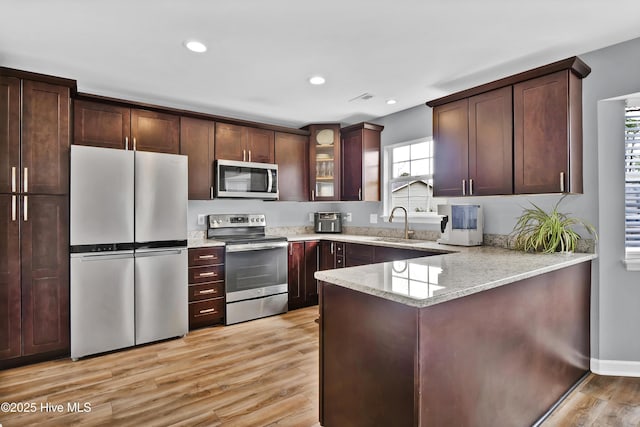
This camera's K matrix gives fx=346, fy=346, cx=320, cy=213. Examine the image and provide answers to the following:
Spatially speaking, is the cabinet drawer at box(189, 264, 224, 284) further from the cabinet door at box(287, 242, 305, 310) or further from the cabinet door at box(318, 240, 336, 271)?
the cabinet door at box(318, 240, 336, 271)

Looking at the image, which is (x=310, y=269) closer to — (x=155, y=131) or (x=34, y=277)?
(x=155, y=131)

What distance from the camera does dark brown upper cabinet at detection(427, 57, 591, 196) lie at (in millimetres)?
2480

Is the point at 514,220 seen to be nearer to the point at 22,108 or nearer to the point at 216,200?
the point at 216,200

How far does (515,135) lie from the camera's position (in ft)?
8.91

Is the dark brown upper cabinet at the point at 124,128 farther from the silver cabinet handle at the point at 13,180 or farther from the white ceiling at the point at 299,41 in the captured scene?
the silver cabinet handle at the point at 13,180

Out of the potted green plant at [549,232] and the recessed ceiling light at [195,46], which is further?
the potted green plant at [549,232]

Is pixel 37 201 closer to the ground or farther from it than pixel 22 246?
farther from it

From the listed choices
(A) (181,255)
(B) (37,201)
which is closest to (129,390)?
(A) (181,255)

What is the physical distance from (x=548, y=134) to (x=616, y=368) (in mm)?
1794

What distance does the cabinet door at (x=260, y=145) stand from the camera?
4.22 metres

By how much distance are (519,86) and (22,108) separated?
387 centimetres

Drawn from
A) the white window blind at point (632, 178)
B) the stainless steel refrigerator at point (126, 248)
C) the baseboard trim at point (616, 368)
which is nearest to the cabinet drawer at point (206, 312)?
the stainless steel refrigerator at point (126, 248)

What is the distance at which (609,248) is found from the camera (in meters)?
2.54

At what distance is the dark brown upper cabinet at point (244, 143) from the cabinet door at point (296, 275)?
1.16 meters
